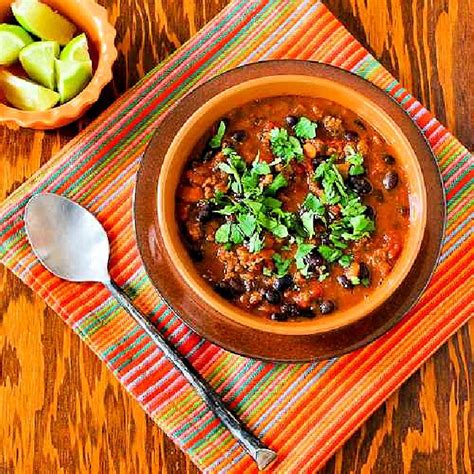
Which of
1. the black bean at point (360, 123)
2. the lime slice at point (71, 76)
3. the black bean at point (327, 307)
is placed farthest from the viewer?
the lime slice at point (71, 76)

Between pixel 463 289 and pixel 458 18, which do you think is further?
pixel 458 18

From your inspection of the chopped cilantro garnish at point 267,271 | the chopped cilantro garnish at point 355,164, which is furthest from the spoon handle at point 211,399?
the chopped cilantro garnish at point 355,164

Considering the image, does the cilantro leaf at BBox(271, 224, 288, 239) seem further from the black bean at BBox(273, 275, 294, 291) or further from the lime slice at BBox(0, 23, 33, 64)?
the lime slice at BBox(0, 23, 33, 64)

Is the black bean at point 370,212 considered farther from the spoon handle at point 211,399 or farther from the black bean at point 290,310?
the spoon handle at point 211,399

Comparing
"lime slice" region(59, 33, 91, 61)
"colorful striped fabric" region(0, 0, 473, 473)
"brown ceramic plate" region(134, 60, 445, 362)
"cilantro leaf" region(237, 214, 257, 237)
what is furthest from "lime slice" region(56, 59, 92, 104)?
"cilantro leaf" region(237, 214, 257, 237)

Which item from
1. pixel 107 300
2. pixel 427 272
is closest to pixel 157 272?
pixel 107 300

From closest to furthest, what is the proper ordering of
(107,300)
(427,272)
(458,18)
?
(427,272) → (107,300) → (458,18)

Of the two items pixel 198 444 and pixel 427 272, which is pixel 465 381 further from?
pixel 198 444
